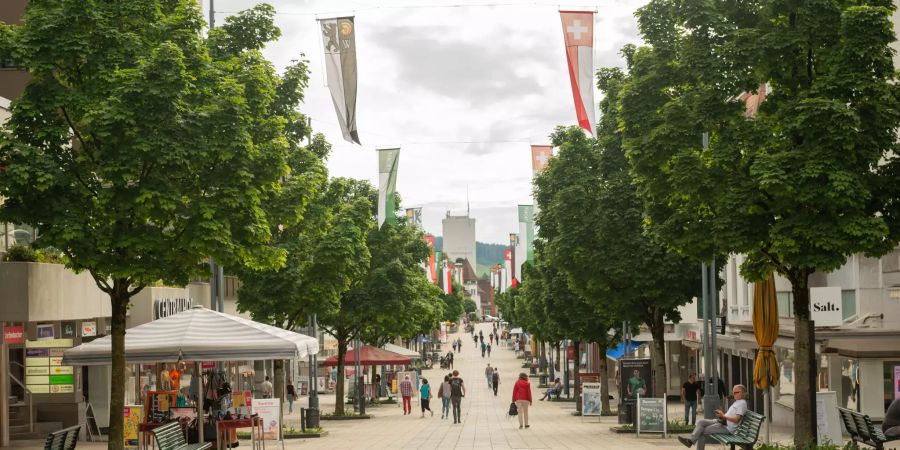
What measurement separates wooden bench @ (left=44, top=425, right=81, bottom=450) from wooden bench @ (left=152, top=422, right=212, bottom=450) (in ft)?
3.87

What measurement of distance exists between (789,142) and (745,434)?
16.0 ft

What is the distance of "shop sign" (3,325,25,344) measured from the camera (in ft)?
90.6

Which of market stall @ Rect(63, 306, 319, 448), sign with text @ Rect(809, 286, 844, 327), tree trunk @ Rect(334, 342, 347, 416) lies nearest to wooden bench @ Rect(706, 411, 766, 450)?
market stall @ Rect(63, 306, 319, 448)

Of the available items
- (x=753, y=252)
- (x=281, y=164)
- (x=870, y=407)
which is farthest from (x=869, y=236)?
(x=870, y=407)


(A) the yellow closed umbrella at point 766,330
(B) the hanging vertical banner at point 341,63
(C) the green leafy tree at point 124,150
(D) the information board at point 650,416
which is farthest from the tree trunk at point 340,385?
(A) the yellow closed umbrella at point 766,330

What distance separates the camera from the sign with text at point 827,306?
30.9 meters

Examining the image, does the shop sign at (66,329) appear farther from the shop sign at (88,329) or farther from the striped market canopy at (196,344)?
the striped market canopy at (196,344)

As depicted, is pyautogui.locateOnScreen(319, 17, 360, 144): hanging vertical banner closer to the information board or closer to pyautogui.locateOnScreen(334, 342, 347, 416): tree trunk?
the information board

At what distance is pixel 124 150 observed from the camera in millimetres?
19672

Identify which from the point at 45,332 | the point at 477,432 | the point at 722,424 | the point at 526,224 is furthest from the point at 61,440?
the point at 526,224

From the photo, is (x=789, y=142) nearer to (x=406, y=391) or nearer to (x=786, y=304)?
(x=786, y=304)

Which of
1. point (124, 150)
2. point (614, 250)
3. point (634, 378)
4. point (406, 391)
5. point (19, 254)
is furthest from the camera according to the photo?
point (406, 391)

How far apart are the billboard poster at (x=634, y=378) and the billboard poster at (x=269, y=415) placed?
11675 millimetres

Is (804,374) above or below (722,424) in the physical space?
above
